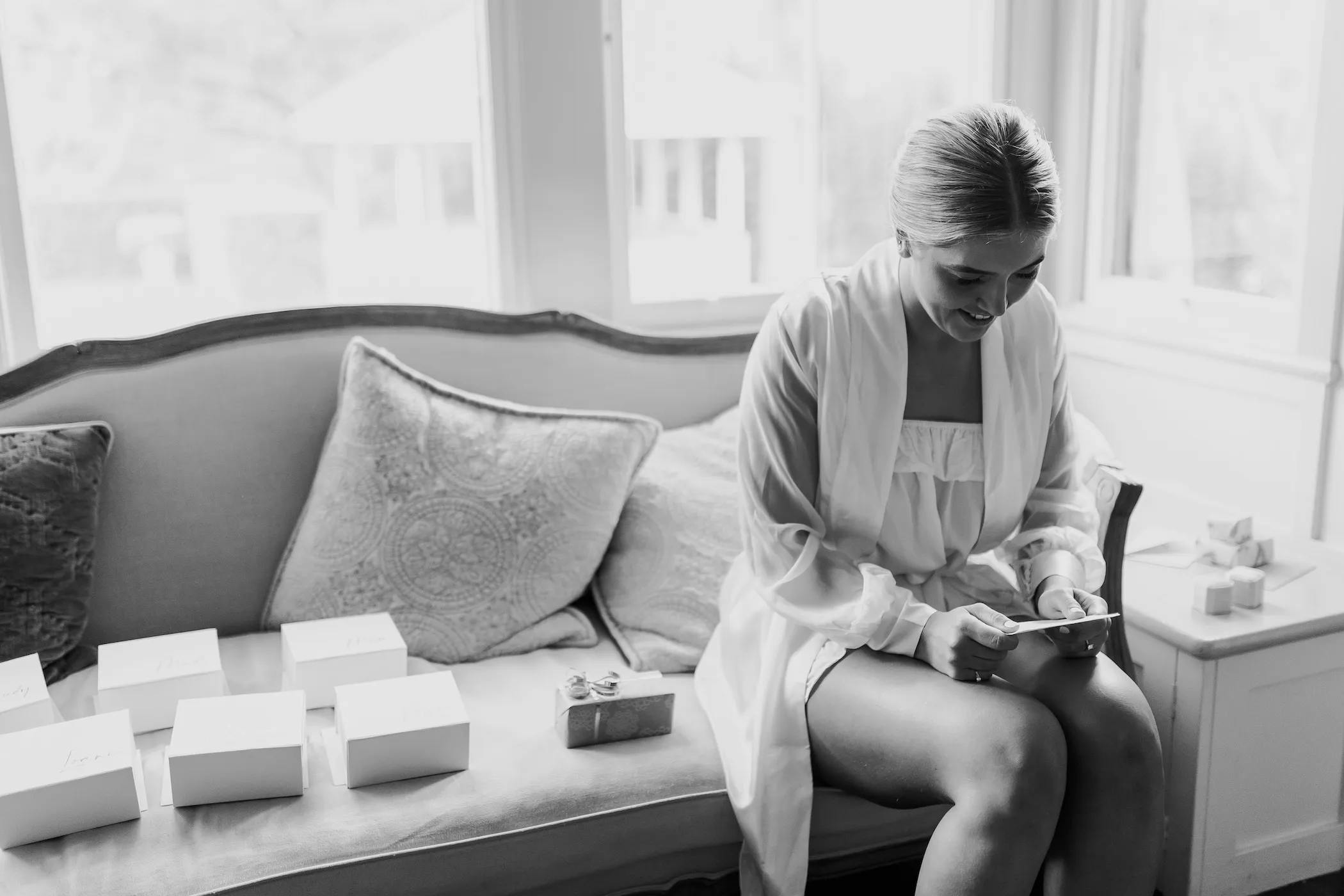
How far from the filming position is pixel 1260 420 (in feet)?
8.10

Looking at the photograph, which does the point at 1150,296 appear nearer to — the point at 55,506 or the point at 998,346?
the point at 998,346

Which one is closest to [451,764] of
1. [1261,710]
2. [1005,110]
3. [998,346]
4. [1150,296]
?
[998,346]

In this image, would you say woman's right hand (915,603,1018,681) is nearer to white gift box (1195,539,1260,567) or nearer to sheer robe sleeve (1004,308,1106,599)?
sheer robe sleeve (1004,308,1106,599)

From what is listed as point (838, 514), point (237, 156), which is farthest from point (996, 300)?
point (237, 156)

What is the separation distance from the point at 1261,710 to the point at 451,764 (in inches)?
49.1

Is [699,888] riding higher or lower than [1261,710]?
lower

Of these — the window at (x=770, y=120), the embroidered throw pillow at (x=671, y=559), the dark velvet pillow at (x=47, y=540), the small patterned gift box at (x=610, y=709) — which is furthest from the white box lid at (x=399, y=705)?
the window at (x=770, y=120)

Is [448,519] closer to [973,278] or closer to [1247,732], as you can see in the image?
[973,278]

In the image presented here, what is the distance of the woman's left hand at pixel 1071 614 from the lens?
158cm

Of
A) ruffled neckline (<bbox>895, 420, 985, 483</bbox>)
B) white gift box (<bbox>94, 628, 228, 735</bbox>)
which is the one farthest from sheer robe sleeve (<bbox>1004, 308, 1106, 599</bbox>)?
white gift box (<bbox>94, 628, 228, 735</bbox>)

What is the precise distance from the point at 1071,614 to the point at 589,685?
667 millimetres

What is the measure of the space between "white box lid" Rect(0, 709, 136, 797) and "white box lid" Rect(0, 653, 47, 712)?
68mm

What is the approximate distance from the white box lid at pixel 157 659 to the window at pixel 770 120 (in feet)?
3.99

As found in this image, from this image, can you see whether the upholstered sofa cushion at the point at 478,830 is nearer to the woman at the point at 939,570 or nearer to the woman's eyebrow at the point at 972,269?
the woman at the point at 939,570
